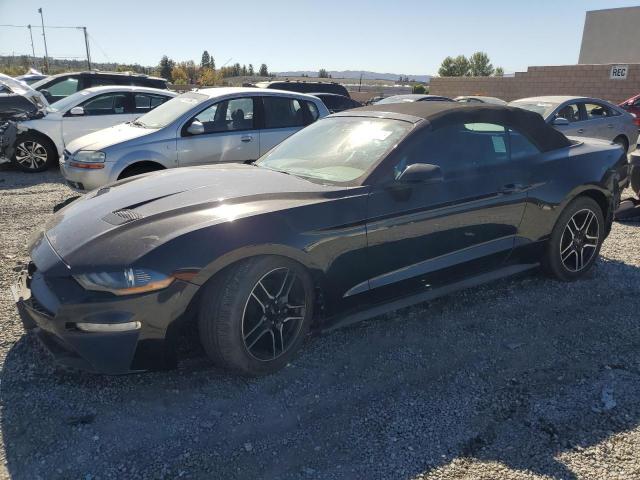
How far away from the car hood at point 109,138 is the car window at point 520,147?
452 cm

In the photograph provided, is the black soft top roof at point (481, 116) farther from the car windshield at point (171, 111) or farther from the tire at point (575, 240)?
the car windshield at point (171, 111)

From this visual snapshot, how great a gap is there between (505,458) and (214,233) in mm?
1851

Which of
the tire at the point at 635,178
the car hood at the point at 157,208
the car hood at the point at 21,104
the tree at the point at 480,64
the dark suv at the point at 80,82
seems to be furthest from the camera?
the tree at the point at 480,64

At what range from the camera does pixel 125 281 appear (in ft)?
8.50

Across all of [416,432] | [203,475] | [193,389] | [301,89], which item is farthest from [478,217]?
[301,89]

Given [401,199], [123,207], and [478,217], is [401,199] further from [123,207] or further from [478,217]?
[123,207]

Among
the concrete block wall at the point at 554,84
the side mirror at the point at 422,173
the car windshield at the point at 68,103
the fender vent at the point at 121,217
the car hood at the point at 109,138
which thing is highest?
the concrete block wall at the point at 554,84

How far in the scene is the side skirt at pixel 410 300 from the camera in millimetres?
3246

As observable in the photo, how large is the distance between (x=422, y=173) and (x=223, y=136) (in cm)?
437

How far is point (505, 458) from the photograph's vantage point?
248cm

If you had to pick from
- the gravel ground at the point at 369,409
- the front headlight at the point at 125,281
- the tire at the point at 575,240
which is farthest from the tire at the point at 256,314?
the tire at the point at 575,240

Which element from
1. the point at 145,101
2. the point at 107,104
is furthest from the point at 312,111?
the point at 107,104

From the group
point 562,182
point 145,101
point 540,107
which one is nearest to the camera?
point 562,182

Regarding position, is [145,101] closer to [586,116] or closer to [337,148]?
[337,148]
